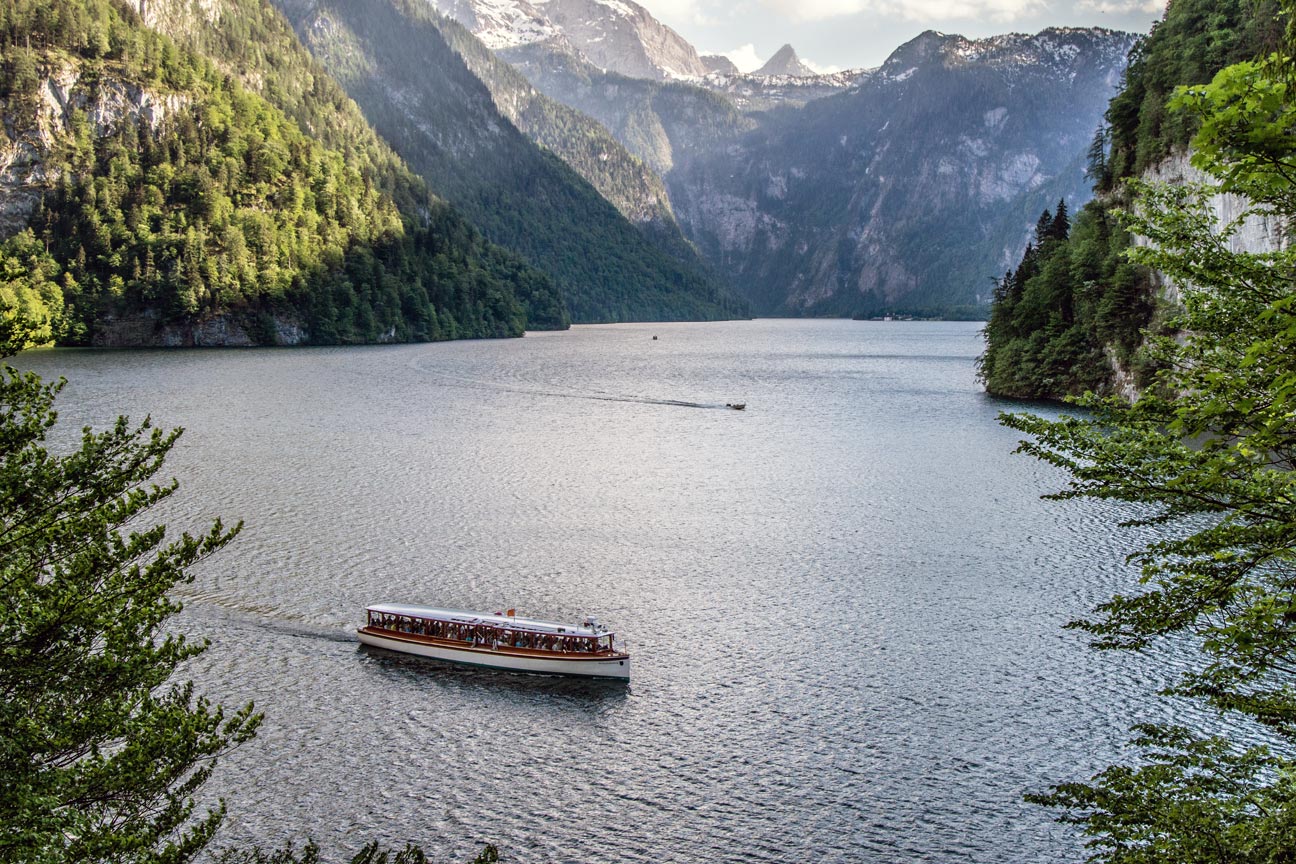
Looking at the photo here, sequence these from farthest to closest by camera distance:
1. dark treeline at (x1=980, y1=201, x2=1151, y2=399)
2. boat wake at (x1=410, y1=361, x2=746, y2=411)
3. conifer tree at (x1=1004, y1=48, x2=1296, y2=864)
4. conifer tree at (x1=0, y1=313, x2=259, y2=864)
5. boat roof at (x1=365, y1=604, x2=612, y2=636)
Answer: boat wake at (x1=410, y1=361, x2=746, y2=411), dark treeline at (x1=980, y1=201, x2=1151, y2=399), boat roof at (x1=365, y1=604, x2=612, y2=636), conifer tree at (x1=0, y1=313, x2=259, y2=864), conifer tree at (x1=1004, y1=48, x2=1296, y2=864)

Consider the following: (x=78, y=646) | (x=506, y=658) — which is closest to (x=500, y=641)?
(x=506, y=658)

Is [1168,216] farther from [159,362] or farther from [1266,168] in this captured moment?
[159,362]

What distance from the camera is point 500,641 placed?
38.0 meters

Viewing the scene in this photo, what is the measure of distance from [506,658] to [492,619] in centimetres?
177

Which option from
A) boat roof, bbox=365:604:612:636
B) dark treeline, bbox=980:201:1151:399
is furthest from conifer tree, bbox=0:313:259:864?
dark treeline, bbox=980:201:1151:399

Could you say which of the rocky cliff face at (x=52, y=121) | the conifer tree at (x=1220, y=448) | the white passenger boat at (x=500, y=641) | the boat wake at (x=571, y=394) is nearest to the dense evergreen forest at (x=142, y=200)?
the rocky cliff face at (x=52, y=121)

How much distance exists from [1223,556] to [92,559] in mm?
18494

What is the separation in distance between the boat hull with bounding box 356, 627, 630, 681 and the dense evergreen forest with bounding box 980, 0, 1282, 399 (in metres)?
66.0

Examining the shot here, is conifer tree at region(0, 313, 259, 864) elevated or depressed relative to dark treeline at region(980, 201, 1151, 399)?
depressed

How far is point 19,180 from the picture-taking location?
167 meters

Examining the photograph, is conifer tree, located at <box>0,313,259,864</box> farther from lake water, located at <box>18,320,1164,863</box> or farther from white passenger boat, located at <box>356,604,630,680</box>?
white passenger boat, located at <box>356,604,630,680</box>

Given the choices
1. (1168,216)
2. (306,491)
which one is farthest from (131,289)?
(1168,216)

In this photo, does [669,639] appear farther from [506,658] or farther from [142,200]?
[142,200]

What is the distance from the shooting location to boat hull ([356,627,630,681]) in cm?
3625
